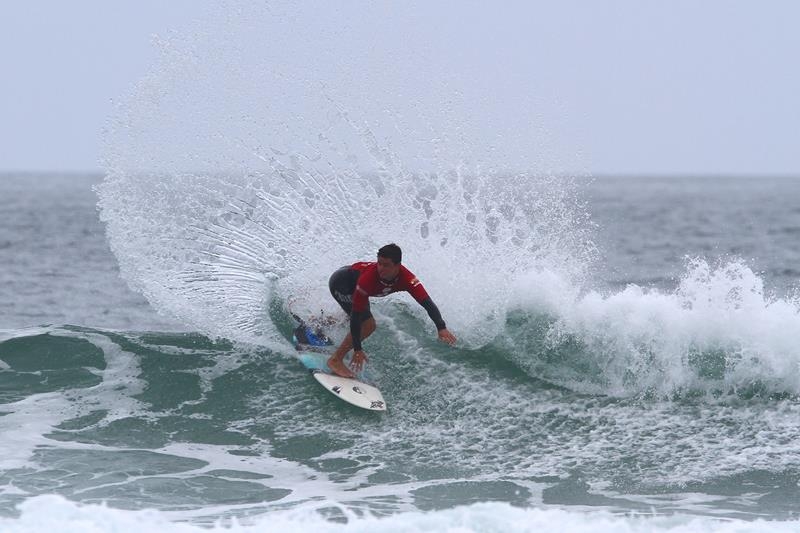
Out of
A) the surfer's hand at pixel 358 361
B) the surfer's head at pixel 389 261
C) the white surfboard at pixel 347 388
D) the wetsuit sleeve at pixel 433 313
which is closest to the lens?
the surfer's head at pixel 389 261

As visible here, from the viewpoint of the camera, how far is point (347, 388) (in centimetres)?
1035

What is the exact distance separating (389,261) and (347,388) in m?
1.62

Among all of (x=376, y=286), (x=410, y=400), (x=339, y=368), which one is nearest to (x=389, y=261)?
(x=376, y=286)

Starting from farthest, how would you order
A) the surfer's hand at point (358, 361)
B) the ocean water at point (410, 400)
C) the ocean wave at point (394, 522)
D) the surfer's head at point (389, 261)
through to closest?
the surfer's hand at point (358, 361), the surfer's head at point (389, 261), the ocean water at point (410, 400), the ocean wave at point (394, 522)

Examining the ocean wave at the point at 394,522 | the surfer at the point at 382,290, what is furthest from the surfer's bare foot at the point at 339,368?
the ocean wave at the point at 394,522

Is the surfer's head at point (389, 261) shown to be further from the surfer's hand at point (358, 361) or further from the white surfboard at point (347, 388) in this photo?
the white surfboard at point (347, 388)

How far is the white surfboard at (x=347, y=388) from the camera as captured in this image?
33.4 ft

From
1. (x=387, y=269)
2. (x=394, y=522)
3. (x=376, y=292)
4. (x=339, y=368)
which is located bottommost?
(x=394, y=522)

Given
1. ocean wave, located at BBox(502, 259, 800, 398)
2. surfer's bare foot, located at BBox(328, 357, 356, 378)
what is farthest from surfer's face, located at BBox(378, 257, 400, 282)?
ocean wave, located at BBox(502, 259, 800, 398)

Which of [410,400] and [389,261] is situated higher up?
[389,261]

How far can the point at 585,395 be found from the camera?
34.8ft

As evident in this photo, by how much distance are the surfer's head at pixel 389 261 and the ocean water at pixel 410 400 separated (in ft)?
5.04

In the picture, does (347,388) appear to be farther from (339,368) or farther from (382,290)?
(382,290)

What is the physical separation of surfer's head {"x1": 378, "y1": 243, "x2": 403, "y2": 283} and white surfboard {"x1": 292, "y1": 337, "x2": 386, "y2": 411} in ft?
4.48
